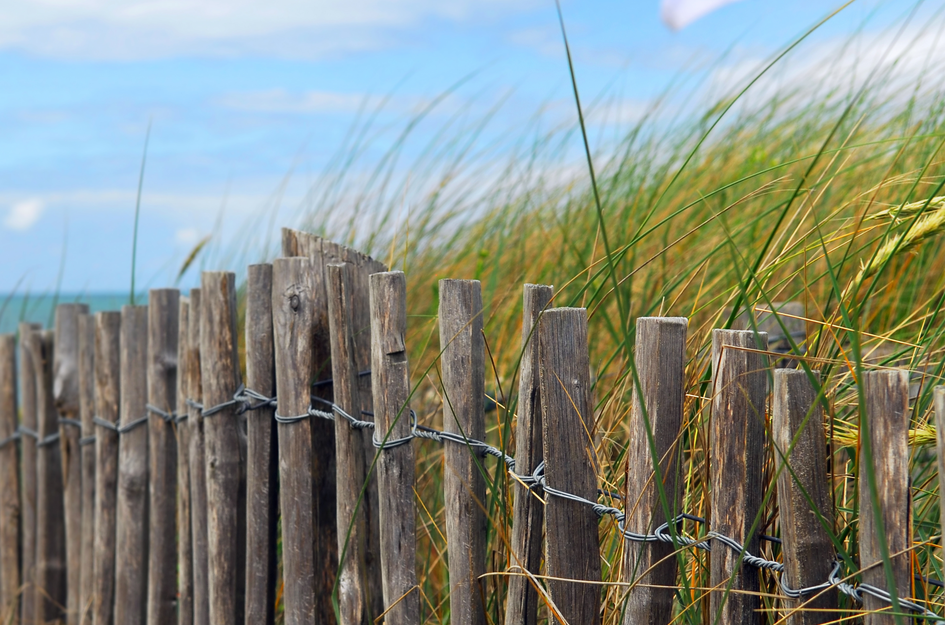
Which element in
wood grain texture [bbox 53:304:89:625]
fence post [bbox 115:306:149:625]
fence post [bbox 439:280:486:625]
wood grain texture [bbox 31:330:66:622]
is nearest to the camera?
fence post [bbox 439:280:486:625]

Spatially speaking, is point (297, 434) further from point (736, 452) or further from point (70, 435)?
point (70, 435)

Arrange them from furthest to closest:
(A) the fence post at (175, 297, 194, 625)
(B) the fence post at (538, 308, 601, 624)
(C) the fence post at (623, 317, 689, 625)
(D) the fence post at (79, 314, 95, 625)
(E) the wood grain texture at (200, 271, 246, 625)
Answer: (D) the fence post at (79, 314, 95, 625) < (A) the fence post at (175, 297, 194, 625) < (E) the wood grain texture at (200, 271, 246, 625) < (B) the fence post at (538, 308, 601, 624) < (C) the fence post at (623, 317, 689, 625)

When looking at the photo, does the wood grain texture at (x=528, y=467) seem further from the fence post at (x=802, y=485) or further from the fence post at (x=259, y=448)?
the fence post at (x=259, y=448)

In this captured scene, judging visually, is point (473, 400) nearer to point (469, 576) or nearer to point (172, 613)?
point (469, 576)

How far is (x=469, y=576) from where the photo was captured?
1.48 metres

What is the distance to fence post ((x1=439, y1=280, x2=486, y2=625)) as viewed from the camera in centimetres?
146

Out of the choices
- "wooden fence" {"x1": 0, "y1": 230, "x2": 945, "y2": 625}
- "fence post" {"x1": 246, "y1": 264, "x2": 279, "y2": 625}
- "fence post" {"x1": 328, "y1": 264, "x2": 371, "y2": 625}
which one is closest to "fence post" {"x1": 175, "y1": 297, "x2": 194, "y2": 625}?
"wooden fence" {"x1": 0, "y1": 230, "x2": 945, "y2": 625}

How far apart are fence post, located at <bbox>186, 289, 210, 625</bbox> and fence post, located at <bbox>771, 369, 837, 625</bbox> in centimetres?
166

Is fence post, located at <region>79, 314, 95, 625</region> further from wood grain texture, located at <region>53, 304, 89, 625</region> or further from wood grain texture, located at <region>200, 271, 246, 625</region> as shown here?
wood grain texture, located at <region>200, 271, 246, 625</region>

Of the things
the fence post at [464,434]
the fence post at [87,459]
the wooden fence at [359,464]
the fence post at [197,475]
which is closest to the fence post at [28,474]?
the wooden fence at [359,464]

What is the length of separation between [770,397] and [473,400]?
0.56 m

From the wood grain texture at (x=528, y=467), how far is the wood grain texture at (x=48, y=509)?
2.44 meters

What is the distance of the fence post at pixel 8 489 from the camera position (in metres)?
3.20

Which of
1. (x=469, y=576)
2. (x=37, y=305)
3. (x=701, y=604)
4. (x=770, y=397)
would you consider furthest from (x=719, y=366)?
(x=37, y=305)
